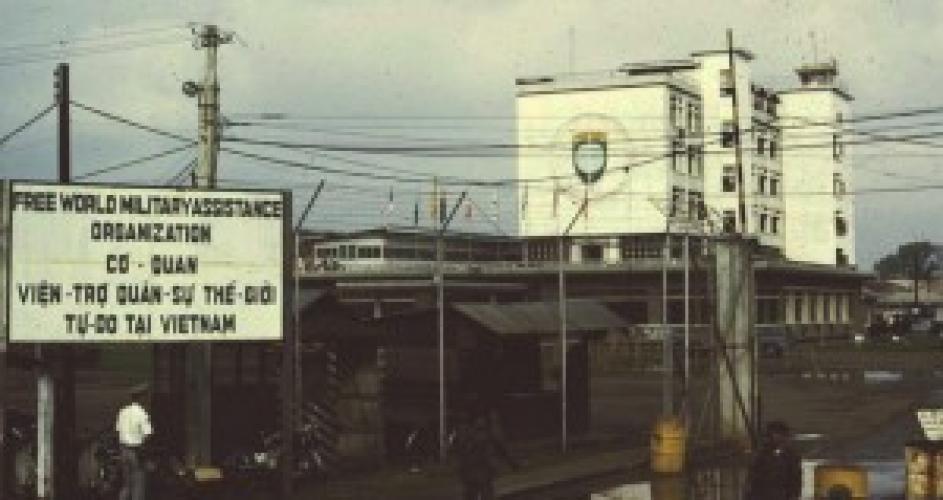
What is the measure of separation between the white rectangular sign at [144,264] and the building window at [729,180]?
314ft

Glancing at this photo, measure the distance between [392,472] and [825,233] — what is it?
103m

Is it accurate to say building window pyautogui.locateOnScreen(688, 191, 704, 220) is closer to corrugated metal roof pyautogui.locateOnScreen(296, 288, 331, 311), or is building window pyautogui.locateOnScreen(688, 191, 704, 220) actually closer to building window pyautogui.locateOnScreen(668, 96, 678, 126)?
building window pyautogui.locateOnScreen(668, 96, 678, 126)

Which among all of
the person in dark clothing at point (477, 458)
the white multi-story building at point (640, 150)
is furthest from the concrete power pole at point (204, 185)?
the white multi-story building at point (640, 150)

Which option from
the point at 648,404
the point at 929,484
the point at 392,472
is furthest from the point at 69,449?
the point at 648,404

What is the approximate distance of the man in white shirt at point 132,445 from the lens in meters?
18.1

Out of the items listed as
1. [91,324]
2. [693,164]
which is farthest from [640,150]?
[91,324]

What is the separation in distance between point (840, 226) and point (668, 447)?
103379 mm

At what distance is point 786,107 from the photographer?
123m

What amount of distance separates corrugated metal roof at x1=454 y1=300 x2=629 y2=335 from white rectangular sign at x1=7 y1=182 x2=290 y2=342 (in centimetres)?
952

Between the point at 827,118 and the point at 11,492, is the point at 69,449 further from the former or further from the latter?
the point at 827,118

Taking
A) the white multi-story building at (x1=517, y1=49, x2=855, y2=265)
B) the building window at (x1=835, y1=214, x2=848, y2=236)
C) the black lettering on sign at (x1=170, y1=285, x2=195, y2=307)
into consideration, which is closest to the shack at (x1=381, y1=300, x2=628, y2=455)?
the black lettering on sign at (x1=170, y1=285, x2=195, y2=307)

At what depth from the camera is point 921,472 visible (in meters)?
19.9

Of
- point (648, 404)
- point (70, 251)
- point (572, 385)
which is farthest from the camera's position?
point (648, 404)

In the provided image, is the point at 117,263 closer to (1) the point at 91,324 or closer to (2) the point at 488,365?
(1) the point at 91,324
